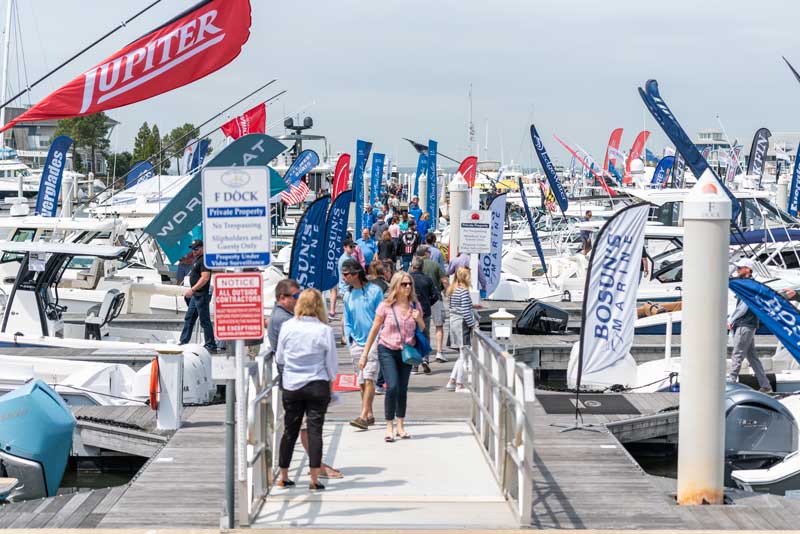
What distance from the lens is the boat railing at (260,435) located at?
8086mm

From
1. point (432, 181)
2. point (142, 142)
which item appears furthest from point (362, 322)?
point (142, 142)

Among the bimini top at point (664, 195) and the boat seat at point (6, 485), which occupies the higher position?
the bimini top at point (664, 195)

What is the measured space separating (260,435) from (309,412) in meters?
0.44

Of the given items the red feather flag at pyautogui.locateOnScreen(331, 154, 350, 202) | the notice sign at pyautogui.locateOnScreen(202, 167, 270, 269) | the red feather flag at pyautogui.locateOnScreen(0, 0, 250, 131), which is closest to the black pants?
the notice sign at pyautogui.locateOnScreen(202, 167, 270, 269)

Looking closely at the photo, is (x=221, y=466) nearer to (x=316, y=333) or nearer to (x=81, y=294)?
(x=316, y=333)

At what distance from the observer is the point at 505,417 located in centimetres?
913

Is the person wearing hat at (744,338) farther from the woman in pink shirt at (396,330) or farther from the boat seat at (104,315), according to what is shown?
the boat seat at (104,315)

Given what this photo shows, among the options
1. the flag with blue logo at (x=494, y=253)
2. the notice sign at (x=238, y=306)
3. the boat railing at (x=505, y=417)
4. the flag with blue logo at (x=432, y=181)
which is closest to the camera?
the notice sign at (x=238, y=306)

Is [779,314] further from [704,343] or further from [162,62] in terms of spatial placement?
[162,62]

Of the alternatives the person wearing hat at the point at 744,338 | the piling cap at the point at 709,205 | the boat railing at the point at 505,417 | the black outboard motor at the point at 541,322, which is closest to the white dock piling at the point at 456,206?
the black outboard motor at the point at 541,322

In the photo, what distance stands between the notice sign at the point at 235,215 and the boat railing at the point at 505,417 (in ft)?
6.96

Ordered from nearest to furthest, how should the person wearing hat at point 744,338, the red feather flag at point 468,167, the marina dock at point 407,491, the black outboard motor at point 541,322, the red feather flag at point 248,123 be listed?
the marina dock at point 407,491, the person wearing hat at point 744,338, the black outboard motor at point 541,322, the red feather flag at point 248,123, the red feather flag at point 468,167

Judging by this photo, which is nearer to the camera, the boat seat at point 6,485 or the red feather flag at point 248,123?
the boat seat at point 6,485

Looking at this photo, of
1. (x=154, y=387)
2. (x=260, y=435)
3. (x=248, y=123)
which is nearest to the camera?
(x=260, y=435)
